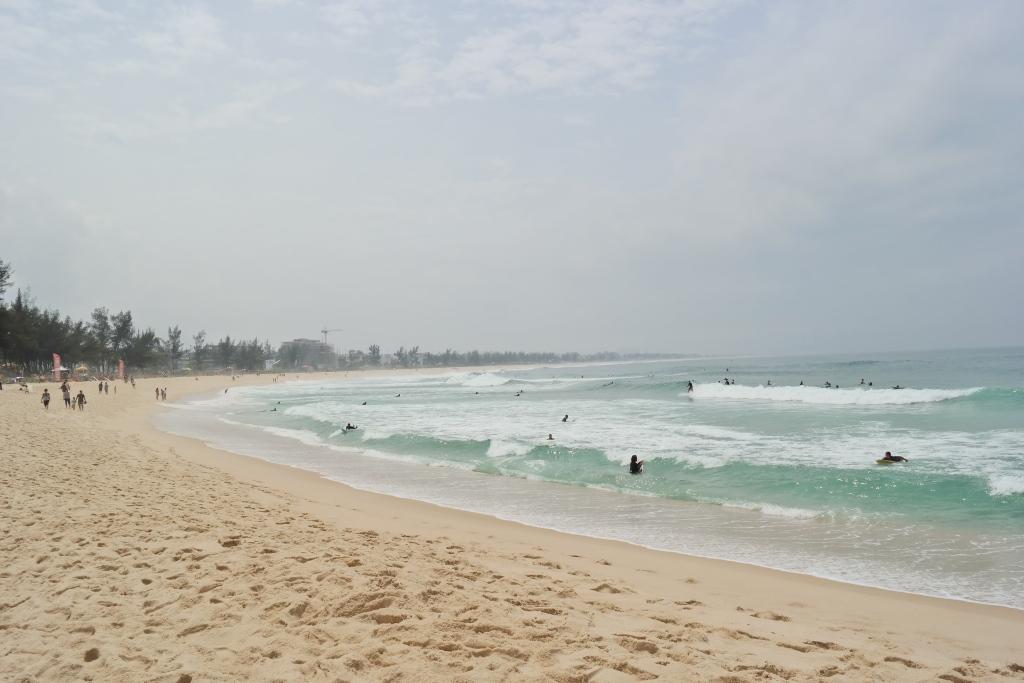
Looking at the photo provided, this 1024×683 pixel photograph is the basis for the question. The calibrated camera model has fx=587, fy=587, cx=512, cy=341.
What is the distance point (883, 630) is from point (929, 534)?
4.56m

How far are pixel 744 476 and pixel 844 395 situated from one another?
27.2 metres

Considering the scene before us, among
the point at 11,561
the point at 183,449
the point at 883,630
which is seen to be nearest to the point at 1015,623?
the point at 883,630

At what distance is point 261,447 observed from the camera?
19.5m

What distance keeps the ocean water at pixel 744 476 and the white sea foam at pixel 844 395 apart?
161 inches

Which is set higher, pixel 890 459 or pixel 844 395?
pixel 890 459

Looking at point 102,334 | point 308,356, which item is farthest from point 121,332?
point 308,356

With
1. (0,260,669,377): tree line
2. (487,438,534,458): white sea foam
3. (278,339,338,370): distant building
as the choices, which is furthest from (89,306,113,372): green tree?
(487,438,534,458): white sea foam

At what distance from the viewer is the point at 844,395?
35.4 m

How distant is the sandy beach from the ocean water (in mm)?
1099

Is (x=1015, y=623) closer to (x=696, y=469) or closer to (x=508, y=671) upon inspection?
(x=508, y=671)

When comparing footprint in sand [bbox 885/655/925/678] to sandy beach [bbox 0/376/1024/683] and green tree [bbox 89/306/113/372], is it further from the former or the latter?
green tree [bbox 89/306/113/372]

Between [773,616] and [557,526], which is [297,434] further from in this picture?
[773,616]

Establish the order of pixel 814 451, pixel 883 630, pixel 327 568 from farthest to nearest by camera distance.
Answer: pixel 814 451, pixel 327 568, pixel 883 630

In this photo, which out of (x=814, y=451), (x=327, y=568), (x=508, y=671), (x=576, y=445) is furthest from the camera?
(x=576, y=445)
